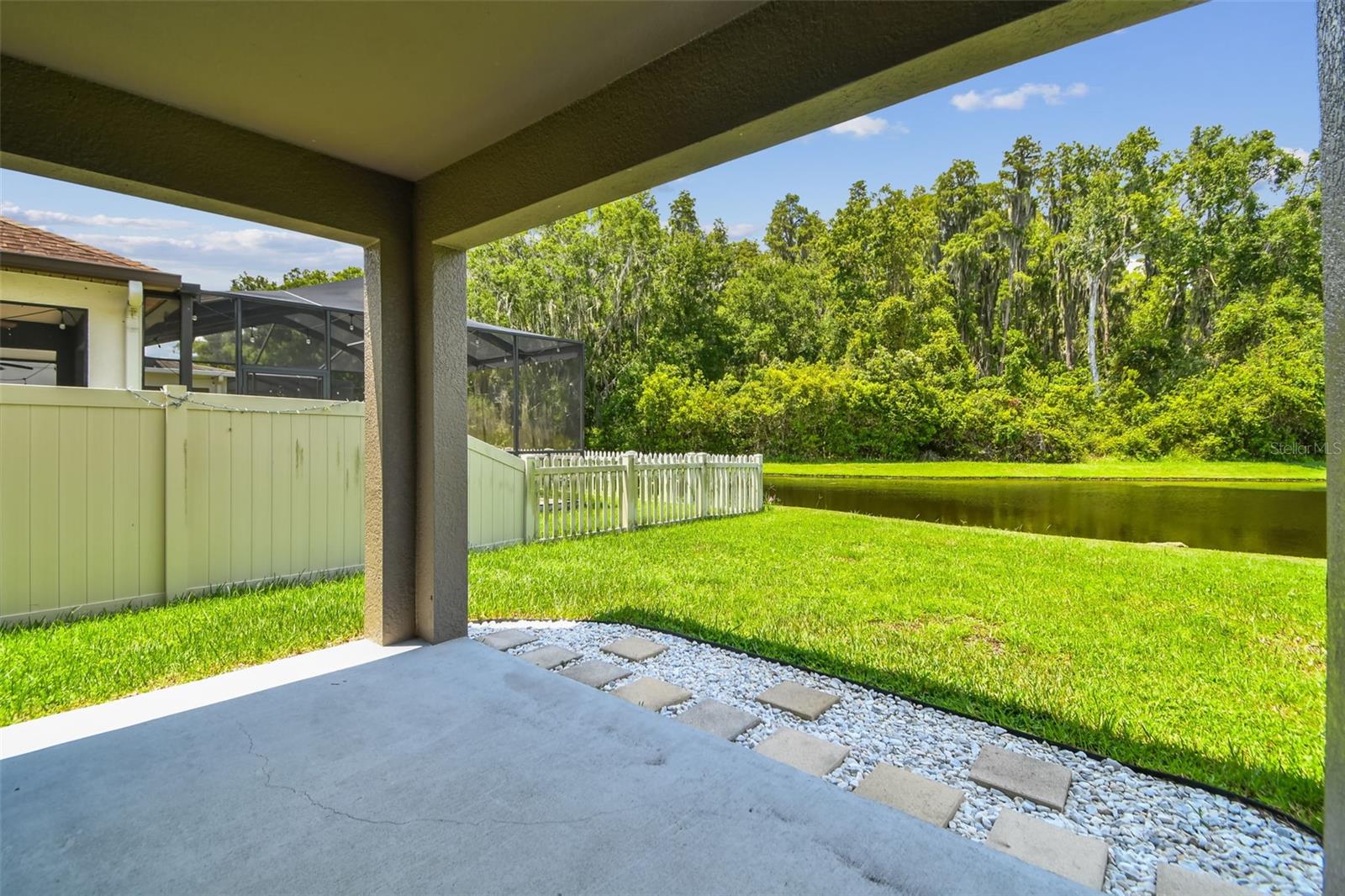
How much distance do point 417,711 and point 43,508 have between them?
2.71 metres

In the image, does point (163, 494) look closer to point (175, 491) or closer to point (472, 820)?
point (175, 491)

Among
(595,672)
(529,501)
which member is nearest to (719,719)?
(595,672)

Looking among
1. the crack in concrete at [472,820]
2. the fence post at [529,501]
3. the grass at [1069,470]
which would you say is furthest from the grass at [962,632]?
the grass at [1069,470]

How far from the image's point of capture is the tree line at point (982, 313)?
18.7 metres

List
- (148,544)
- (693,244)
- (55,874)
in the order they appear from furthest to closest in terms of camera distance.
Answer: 1. (693,244)
2. (148,544)
3. (55,874)

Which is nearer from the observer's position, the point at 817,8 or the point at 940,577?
the point at 817,8

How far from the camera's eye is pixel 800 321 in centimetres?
2444

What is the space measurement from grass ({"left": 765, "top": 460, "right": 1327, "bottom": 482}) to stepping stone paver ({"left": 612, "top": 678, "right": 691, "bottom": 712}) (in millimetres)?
15802

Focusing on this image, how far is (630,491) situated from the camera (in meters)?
7.07

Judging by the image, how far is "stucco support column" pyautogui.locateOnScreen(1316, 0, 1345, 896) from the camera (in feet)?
3.62

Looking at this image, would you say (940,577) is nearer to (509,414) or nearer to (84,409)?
(84,409)

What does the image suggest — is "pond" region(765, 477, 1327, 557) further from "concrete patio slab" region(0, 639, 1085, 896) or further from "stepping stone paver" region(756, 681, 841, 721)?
"concrete patio slab" region(0, 639, 1085, 896)

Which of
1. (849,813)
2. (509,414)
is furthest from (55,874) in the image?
(509,414)

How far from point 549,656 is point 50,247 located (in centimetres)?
565
